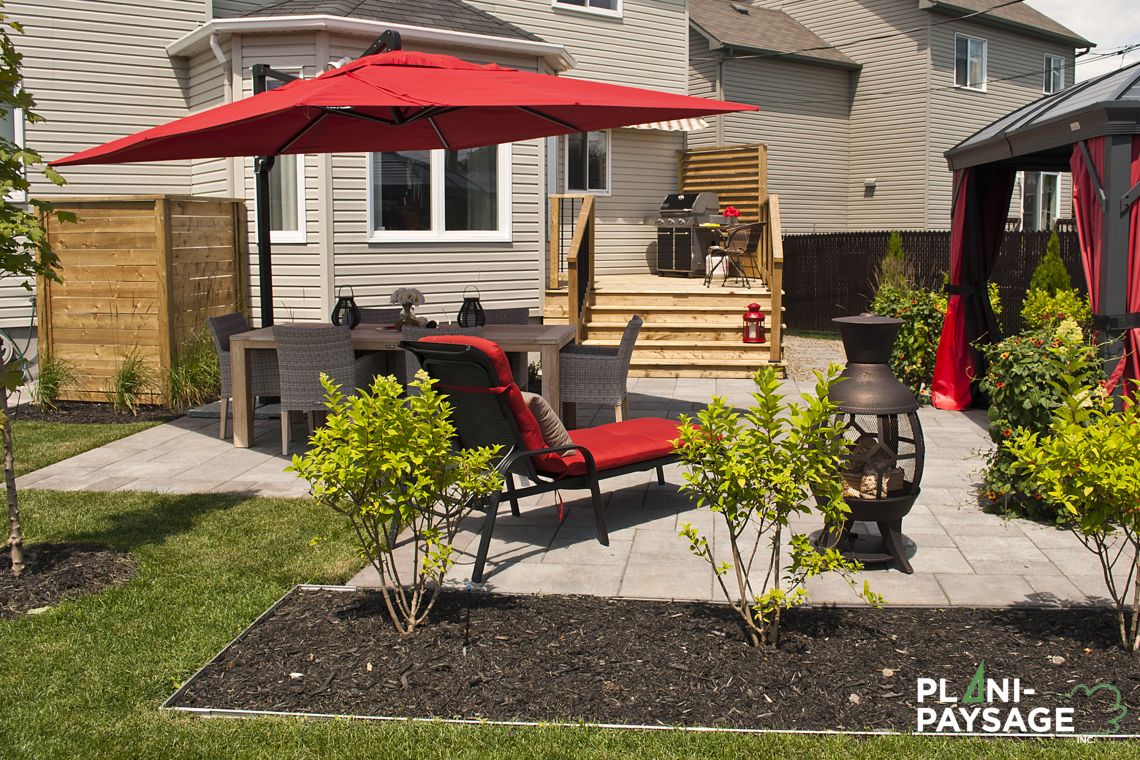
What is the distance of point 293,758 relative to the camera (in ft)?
10.4

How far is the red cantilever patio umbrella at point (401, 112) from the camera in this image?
5.75 metres

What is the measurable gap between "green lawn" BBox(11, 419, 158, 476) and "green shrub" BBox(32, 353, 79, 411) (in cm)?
45

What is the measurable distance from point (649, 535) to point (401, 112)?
3.66 meters

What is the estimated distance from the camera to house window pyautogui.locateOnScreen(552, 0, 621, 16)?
15703mm

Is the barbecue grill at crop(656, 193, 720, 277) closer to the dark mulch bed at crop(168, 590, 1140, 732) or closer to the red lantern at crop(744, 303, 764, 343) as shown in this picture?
the red lantern at crop(744, 303, 764, 343)

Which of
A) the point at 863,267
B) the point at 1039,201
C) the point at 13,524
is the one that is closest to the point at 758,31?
the point at 863,267

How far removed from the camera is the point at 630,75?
16.3 m

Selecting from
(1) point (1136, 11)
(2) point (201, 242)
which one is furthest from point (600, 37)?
(1) point (1136, 11)

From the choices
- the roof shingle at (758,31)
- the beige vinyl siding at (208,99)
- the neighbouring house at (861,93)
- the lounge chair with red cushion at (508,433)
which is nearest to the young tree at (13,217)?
the lounge chair with red cushion at (508,433)

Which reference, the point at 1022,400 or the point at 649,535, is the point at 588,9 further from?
the point at 649,535

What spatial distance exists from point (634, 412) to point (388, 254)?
145 inches

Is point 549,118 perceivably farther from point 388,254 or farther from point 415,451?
point 388,254

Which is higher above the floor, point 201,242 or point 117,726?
point 201,242

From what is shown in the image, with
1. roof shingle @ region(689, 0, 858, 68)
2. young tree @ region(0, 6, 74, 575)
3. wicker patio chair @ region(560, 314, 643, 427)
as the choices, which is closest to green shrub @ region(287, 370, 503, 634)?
young tree @ region(0, 6, 74, 575)
